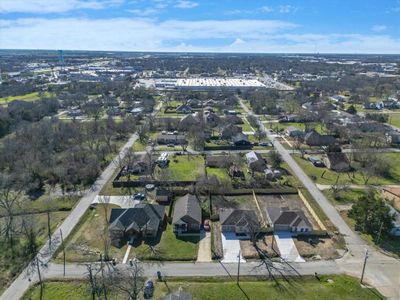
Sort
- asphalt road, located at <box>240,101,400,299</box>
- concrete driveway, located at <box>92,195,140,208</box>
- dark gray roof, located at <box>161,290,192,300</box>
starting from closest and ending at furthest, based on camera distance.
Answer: dark gray roof, located at <box>161,290,192,300</box> → asphalt road, located at <box>240,101,400,299</box> → concrete driveway, located at <box>92,195,140,208</box>

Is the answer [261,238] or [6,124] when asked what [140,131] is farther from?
[261,238]

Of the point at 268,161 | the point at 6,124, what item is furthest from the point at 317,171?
the point at 6,124

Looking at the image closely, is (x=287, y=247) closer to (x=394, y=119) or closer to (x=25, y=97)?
(x=394, y=119)

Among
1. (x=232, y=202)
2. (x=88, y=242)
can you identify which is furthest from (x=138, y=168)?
(x=88, y=242)

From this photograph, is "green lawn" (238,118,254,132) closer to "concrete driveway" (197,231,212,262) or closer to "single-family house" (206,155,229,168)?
"single-family house" (206,155,229,168)

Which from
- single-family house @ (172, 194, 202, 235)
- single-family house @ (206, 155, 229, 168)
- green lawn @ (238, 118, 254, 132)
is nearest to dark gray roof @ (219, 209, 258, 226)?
single-family house @ (172, 194, 202, 235)

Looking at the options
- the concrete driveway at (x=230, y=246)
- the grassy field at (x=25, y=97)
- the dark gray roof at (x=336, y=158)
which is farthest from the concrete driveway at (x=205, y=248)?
the grassy field at (x=25, y=97)
